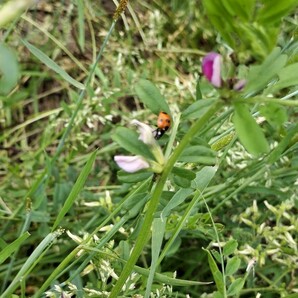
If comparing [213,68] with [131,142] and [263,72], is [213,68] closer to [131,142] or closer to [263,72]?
[263,72]

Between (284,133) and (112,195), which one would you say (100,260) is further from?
(112,195)

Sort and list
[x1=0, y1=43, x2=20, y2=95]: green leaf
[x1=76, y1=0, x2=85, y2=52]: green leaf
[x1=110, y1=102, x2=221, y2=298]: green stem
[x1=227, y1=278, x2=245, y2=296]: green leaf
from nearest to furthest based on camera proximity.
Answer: [x1=0, y1=43, x2=20, y2=95]: green leaf → [x1=110, y1=102, x2=221, y2=298]: green stem → [x1=227, y1=278, x2=245, y2=296]: green leaf → [x1=76, y1=0, x2=85, y2=52]: green leaf

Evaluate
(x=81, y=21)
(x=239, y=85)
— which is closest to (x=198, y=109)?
(x=239, y=85)

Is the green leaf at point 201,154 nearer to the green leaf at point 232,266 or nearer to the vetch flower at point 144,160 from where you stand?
the vetch flower at point 144,160

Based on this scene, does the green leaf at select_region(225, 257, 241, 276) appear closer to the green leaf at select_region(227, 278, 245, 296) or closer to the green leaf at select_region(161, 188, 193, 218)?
the green leaf at select_region(227, 278, 245, 296)

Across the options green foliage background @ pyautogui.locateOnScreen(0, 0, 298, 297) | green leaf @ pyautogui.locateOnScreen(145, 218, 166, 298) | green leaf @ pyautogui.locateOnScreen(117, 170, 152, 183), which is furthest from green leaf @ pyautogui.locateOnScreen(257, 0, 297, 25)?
green leaf @ pyautogui.locateOnScreen(145, 218, 166, 298)

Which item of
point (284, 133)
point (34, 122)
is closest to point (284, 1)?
point (284, 133)
